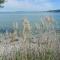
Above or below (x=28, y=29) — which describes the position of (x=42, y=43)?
below

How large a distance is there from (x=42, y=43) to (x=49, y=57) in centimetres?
54

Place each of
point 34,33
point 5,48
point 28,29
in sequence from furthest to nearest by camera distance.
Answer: point 34,33, point 5,48, point 28,29

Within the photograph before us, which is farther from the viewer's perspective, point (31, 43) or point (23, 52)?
point (31, 43)

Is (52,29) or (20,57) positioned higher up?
(52,29)

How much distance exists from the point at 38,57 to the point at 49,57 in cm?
34

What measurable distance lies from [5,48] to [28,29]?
959 millimetres

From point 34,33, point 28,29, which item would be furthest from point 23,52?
point 34,33

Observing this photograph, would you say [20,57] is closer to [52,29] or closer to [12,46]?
[12,46]

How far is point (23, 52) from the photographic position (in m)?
7.07

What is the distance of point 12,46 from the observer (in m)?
7.68

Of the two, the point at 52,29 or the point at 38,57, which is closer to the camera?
the point at 38,57

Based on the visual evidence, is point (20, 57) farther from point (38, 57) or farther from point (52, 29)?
point (52, 29)

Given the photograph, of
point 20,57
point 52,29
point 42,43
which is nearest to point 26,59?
point 20,57

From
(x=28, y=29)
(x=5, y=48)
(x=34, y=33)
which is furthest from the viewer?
(x=34, y=33)
